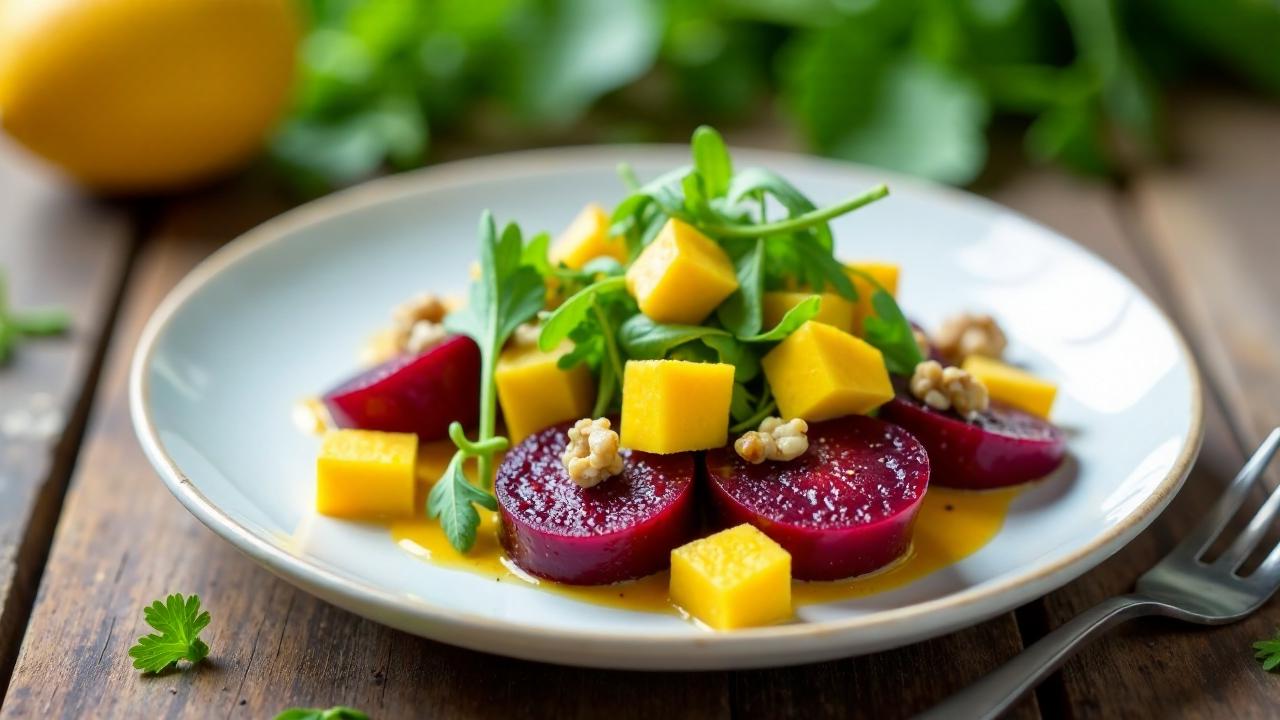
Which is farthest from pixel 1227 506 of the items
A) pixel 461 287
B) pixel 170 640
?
pixel 170 640

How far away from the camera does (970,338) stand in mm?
3008

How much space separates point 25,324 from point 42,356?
0.52 ft

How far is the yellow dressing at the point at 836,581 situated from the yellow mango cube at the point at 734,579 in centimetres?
8

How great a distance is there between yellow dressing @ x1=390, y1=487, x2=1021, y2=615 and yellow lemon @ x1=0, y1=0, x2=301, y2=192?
6.86 feet

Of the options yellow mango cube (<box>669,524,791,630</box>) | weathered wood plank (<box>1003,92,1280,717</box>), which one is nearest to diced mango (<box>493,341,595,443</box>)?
yellow mango cube (<box>669,524,791,630</box>)

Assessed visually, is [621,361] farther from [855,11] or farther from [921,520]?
[855,11]


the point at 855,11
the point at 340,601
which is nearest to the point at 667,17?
the point at 855,11

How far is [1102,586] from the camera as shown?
2.56 meters

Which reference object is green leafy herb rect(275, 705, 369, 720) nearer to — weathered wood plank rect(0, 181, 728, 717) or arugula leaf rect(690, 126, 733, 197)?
weathered wood plank rect(0, 181, 728, 717)

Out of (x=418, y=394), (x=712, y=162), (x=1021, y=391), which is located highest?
(x=712, y=162)

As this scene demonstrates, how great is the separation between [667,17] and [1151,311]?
2354 millimetres

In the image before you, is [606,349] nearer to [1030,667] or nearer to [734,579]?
[734,579]

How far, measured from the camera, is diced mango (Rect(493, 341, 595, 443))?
2.64 metres

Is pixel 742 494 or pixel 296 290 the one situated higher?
pixel 742 494
